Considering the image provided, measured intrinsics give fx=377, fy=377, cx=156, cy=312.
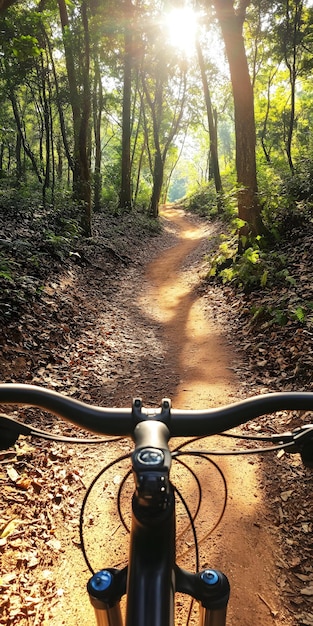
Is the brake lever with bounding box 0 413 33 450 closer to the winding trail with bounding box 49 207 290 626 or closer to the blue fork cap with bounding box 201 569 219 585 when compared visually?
the blue fork cap with bounding box 201 569 219 585

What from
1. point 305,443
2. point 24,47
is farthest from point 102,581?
point 24,47

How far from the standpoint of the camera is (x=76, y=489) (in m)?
3.91

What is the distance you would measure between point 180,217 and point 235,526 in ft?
93.9

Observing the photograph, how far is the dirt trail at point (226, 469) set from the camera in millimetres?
2875

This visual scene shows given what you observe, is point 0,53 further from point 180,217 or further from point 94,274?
point 180,217

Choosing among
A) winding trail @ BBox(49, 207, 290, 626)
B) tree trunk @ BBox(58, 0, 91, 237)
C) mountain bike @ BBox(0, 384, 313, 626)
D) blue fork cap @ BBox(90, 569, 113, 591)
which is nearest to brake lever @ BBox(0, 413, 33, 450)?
mountain bike @ BBox(0, 384, 313, 626)

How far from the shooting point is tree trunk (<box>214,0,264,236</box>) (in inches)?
362

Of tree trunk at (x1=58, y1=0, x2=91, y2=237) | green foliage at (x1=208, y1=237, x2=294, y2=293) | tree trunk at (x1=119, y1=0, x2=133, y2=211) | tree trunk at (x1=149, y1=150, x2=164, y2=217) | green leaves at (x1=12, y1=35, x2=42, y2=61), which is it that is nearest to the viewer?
green leaves at (x1=12, y1=35, x2=42, y2=61)

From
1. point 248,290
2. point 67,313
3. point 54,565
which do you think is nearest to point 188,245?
point 248,290

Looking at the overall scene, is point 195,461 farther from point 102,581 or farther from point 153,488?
point 153,488

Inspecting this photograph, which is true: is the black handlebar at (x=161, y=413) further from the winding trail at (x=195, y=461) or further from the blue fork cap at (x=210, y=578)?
the winding trail at (x=195, y=461)

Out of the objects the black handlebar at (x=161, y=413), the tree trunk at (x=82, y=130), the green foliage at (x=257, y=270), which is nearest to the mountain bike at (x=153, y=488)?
the black handlebar at (x=161, y=413)

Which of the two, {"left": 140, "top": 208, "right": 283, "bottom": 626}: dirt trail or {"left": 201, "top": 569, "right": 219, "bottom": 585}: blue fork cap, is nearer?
{"left": 201, "top": 569, "right": 219, "bottom": 585}: blue fork cap

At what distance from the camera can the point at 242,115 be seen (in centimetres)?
974
